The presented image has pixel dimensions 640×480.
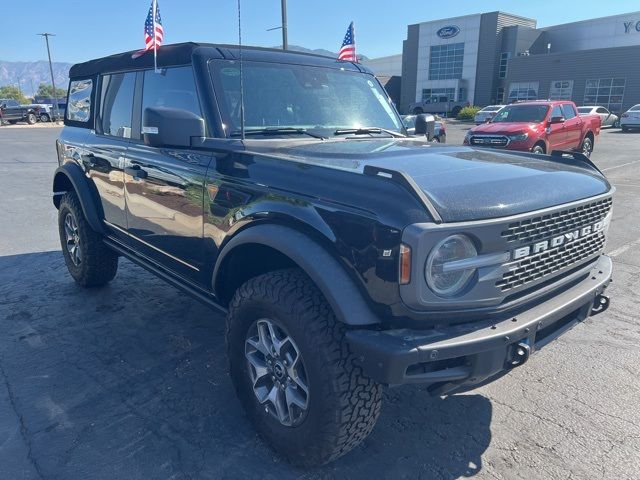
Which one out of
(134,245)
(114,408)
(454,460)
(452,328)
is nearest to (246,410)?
(114,408)

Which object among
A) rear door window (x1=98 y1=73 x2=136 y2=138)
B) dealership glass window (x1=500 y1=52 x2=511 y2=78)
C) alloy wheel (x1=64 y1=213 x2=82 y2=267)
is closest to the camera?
rear door window (x1=98 y1=73 x2=136 y2=138)

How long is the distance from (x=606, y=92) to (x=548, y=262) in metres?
47.9

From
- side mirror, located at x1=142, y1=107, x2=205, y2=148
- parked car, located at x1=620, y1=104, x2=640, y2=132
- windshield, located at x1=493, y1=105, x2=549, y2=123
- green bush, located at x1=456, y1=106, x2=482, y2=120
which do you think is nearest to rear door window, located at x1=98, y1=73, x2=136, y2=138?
side mirror, located at x1=142, y1=107, x2=205, y2=148

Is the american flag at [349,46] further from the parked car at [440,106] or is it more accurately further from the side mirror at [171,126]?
the parked car at [440,106]

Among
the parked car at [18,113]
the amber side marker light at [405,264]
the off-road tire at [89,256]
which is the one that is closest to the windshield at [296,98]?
the amber side marker light at [405,264]

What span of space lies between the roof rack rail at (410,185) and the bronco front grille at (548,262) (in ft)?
1.50

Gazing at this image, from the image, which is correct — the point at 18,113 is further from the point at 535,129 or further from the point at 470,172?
the point at 470,172

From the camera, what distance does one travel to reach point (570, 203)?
2471mm

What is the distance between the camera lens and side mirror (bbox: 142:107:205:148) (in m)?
2.77

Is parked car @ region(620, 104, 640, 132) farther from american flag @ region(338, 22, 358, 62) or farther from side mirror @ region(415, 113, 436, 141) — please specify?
side mirror @ region(415, 113, 436, 141)

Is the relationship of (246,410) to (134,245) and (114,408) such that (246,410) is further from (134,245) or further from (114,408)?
(134,245)

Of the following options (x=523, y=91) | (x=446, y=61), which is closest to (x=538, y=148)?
(x=523, y=91)

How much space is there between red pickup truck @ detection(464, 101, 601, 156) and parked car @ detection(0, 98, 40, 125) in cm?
3373

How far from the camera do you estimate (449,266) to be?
2035mm
